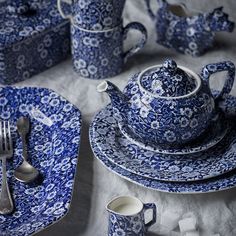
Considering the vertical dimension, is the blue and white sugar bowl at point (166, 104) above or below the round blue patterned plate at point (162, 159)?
above

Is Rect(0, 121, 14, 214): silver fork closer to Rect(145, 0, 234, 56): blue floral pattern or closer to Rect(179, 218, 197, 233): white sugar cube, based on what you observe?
Rect(179, 218, 197, 233): white sugar cube

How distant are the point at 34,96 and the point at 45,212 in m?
0.25

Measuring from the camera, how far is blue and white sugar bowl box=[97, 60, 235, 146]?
0.81 metres

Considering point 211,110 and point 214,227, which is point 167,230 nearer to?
point 214,227

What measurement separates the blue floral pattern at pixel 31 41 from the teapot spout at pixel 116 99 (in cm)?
24

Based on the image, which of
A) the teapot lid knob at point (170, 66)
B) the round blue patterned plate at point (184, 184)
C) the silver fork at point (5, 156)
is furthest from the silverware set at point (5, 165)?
the teapot lid knob at point (170, 66)

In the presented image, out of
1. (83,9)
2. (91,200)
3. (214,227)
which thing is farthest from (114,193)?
(83,9)

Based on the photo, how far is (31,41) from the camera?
3.38 ft

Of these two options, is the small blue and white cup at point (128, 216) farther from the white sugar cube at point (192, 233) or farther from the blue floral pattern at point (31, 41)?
the blue floral pattern at point (31, 41)

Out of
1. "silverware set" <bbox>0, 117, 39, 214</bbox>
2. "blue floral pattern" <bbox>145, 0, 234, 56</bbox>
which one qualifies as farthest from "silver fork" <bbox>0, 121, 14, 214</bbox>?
"blue floral pattern" <bbox>145, 0, 234, 56</bbox>

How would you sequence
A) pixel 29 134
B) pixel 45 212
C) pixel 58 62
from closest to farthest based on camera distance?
pixel 45 212, pixel 29 134, pixel 58 62

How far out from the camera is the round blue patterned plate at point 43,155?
0.78 meters

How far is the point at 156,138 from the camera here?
2.73 ft

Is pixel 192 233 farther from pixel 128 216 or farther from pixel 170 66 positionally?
pixel 170 66
